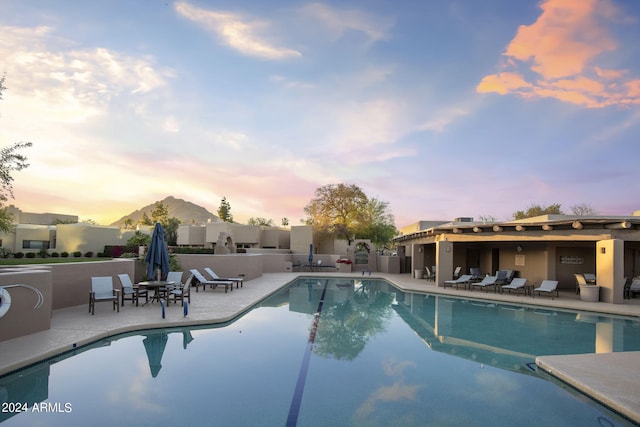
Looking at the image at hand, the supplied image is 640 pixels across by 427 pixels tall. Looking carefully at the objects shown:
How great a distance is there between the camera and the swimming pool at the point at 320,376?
435 centimetres

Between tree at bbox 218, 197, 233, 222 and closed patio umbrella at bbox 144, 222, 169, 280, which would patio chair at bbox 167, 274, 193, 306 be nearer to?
closed patio umbrella at bbox 144, 222, 169, 280

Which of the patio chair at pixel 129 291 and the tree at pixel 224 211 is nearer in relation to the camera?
the patio chair at pixel 129 291

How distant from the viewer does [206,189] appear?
3108cm

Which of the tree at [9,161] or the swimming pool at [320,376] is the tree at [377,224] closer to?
the swimming pool at [320,376]

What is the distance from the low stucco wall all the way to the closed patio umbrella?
3.71 meters

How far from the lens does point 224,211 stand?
217 ft

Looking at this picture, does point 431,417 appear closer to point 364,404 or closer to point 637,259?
point 364,404

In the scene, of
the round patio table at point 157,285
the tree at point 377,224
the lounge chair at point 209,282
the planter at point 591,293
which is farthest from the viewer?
the tree at point 377,224

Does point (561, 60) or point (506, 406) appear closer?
point (506, 406)

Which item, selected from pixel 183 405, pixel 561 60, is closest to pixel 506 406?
pixel 183 405

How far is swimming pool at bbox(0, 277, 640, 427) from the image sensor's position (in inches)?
171

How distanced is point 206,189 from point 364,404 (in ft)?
94.6

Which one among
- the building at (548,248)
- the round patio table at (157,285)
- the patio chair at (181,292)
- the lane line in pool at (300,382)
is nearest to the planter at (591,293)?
the building at (548,248)

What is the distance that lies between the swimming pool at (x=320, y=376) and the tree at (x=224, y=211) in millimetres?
58154
